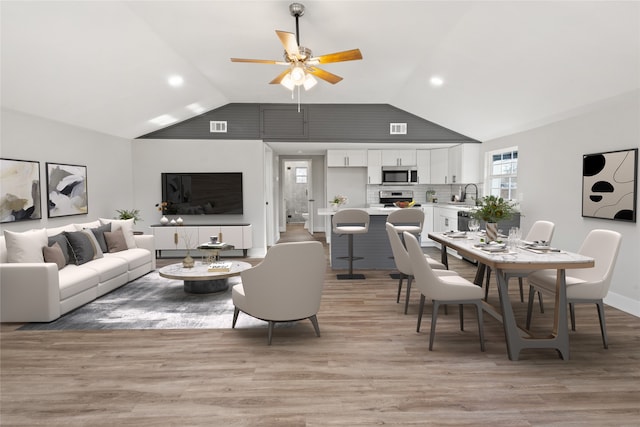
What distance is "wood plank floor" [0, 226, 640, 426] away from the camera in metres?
2.21

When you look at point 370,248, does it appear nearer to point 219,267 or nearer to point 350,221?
point 350,221

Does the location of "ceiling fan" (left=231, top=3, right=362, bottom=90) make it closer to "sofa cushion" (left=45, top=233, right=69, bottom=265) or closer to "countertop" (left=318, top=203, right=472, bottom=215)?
"countertop" (left=318, top=203, right=472, bottom=215)

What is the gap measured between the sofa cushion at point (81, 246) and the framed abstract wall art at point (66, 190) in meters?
0.72

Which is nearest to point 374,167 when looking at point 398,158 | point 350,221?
point 398,158

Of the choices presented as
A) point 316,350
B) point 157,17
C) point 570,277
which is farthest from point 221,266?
point 570,277

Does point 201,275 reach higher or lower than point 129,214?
lower

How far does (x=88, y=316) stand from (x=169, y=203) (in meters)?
3.66

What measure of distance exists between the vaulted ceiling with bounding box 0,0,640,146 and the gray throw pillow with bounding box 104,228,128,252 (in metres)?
1.64

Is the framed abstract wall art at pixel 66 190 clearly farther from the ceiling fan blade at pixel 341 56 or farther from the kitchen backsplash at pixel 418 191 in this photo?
the kitchen backsplash at pixel 418 191

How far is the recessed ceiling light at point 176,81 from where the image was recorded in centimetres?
537

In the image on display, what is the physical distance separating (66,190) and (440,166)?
6763mm

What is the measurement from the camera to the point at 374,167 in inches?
333

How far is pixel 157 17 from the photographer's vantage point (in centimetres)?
388

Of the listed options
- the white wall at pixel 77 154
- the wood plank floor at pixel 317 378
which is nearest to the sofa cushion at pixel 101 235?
the white wall at pixel 77 154
